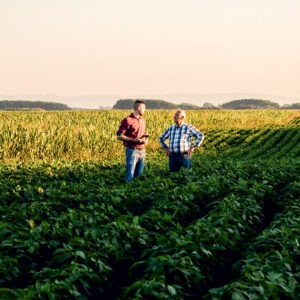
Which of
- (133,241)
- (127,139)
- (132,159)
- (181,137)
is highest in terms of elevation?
(181,137)

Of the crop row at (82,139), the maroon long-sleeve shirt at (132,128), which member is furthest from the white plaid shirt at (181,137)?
the crop row at (82,139)

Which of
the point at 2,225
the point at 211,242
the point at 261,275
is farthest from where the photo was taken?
the point at 2,225

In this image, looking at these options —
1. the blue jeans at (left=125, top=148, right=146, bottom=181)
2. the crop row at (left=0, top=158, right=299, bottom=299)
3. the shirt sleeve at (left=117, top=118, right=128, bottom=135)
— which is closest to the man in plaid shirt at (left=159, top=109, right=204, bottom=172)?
the blue jeans at (left=125, top=148, right=146, bottom=181)

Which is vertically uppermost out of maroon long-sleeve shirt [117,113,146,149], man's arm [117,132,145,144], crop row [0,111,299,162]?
maroon long-sleeve shirt [117,113,146,149]

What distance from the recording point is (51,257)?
6562 millimetres

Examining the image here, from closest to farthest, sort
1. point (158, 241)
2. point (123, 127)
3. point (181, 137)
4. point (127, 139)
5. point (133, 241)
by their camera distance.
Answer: point (158, 241)
point (133, 241)
point (181, 137)
point (127, 139)
point (123, 127)

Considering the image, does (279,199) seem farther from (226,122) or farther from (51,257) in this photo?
(226,122)

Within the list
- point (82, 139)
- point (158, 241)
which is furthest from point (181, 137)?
point (82, 139)

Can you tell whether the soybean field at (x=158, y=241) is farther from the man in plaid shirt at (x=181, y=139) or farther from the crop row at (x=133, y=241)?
the man in plaid shirt at (x=181, y=139)

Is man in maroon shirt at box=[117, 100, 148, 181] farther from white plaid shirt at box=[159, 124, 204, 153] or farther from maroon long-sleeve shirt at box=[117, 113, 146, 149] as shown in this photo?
white plaid shirt at box=[159, 124, 204, 153]

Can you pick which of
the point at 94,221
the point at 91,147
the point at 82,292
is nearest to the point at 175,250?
the point at 82,292

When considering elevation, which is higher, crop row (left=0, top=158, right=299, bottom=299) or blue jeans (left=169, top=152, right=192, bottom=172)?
blue jeans (left=169, top=152, right=192, bottom=172)

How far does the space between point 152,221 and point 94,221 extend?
76 cm

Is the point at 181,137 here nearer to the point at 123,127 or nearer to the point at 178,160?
the point at 178,160
